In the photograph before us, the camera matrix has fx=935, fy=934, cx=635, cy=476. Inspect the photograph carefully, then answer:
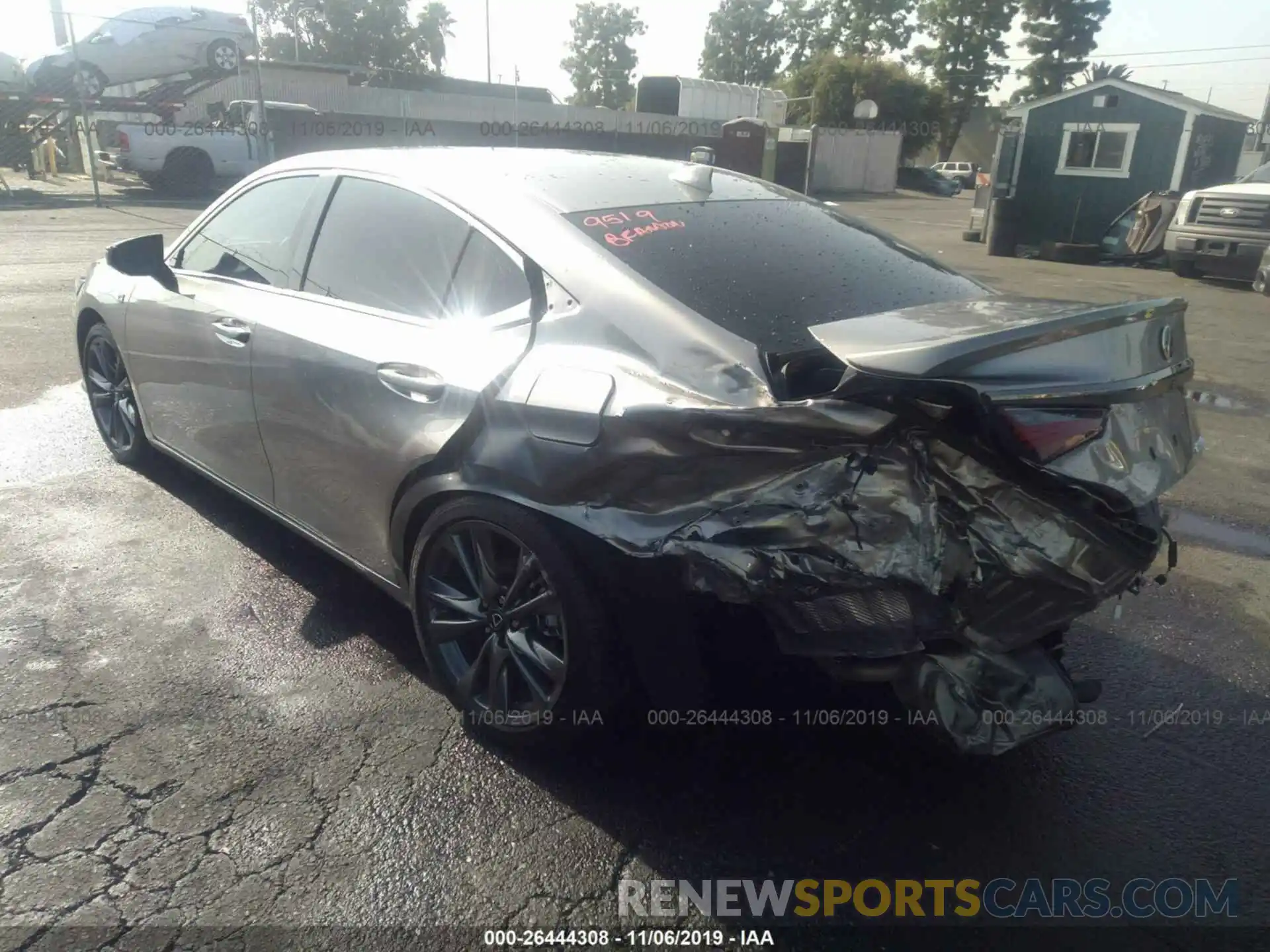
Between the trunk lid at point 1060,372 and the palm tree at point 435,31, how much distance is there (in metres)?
77.7

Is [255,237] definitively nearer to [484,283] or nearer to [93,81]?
[484,283]

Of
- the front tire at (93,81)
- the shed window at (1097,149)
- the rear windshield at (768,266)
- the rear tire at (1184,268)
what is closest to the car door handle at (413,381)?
the rear windshield at (768,266)

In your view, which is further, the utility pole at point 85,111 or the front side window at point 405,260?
the utility pole at point 85,111

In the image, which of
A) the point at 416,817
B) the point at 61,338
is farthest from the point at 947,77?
the point at 416,817

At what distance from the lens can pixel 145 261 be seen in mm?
4078

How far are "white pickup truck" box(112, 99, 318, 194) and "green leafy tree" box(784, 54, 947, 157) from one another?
36.7m

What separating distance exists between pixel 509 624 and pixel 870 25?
74122 millimetres

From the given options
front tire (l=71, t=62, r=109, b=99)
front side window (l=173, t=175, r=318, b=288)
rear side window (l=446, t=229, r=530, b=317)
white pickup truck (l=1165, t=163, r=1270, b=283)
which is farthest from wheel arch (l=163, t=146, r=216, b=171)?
rear side window (l=446, t=229, r=530, b=317)

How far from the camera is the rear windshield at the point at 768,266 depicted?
2.49m

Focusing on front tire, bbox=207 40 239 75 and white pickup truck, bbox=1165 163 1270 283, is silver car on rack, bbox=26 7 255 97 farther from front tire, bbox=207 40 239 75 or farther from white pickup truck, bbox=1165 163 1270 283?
white pickup truck, bbox=1165 163 1270 283

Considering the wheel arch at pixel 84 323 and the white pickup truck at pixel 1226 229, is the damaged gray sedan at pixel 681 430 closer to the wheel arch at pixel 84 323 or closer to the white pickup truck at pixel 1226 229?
the wheel arch at pixel 84 323

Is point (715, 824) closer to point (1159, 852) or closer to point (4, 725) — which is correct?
point (1159, 852)

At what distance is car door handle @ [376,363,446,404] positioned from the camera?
2691mm

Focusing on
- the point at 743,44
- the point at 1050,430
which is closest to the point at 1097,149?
the point at 1050,430
